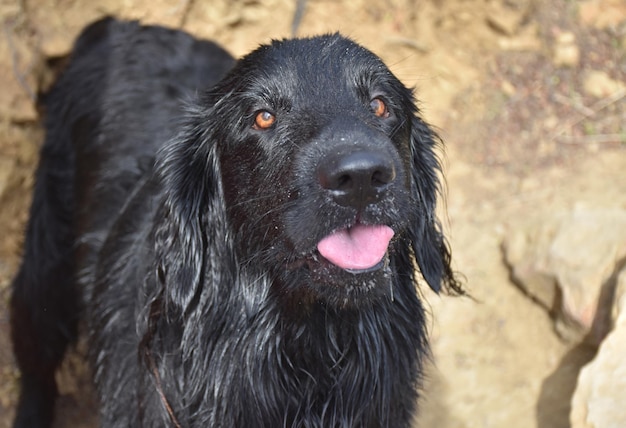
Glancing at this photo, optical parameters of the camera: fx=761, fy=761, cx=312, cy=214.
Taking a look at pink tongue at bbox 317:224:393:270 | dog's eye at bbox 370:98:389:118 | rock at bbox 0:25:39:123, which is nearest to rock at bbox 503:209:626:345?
dog's eye at bbox 370:98:389:118

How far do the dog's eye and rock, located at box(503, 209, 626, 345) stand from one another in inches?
83.6

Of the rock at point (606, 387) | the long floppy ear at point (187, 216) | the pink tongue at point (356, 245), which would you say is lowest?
the rock at point (606, 387)

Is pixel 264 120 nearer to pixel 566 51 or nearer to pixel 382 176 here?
pixel 382 176

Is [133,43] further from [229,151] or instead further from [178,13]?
[229,151]

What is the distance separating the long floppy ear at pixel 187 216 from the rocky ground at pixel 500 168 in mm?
1898

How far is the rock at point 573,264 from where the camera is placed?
427 cm

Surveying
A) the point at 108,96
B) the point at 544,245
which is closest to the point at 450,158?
the point at 544,245

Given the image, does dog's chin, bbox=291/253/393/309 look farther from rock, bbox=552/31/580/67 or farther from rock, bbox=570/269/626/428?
rock, bbox=552/31/580/67

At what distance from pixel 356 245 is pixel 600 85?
13.9ft

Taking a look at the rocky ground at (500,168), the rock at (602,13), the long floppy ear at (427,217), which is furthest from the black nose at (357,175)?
the rock at (602,13)

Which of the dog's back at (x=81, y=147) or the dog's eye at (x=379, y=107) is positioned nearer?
the dog's eye at (x=379, y=107)

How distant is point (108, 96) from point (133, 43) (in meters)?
0.34

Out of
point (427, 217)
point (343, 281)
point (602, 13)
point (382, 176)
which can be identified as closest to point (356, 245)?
point (343, 281)

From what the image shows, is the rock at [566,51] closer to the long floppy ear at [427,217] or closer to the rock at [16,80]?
the long floppy ear at [427,217]
